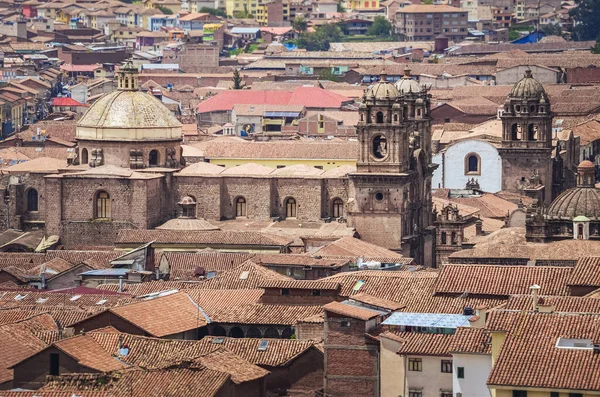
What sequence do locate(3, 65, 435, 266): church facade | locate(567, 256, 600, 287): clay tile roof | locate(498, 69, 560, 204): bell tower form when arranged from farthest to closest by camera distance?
locate(498, 69, 560, 204): bell tower → locate(3, 65, 435, 266): church facade → locate(567, 256, 600, 287): clay tile roof

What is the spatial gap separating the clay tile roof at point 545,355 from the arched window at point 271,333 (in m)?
14.8

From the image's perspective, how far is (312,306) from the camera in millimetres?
72688

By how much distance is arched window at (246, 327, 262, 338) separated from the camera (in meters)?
71.0

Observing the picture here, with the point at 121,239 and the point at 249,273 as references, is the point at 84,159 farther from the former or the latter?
the point at 249,273

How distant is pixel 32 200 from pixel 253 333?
138 ft

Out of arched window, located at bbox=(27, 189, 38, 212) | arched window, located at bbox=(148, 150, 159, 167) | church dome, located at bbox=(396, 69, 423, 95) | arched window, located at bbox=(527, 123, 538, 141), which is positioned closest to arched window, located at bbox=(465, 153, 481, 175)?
arched window, located at bbox=(527, 123, 538, 141)

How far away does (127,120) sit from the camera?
109 m

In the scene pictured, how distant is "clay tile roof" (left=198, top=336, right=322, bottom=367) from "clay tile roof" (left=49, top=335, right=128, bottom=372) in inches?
118

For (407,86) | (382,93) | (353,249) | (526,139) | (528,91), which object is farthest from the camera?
(528,91)

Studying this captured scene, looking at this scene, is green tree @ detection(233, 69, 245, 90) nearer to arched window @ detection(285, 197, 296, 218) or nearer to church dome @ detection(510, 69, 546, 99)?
church dome @ detection(510, 69, 546, 99)

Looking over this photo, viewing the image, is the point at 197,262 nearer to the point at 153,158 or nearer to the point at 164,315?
the point at 153,158

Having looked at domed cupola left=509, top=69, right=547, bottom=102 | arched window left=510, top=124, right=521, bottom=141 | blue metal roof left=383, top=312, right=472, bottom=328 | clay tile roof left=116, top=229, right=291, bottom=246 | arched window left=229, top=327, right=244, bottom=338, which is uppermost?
domed cupola left=509, top=69, right=547, bottom=102

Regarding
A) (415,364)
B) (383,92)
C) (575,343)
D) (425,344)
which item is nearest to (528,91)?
(383,92)

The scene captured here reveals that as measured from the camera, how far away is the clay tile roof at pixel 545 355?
5275cm
